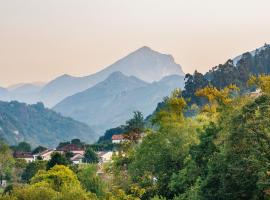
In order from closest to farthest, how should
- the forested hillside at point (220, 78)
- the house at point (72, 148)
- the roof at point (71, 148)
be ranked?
the forested hillside at point (220, 78) < the house at point (72, 148) < the roof at point (71, 148)

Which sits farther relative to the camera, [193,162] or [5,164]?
[5,164]

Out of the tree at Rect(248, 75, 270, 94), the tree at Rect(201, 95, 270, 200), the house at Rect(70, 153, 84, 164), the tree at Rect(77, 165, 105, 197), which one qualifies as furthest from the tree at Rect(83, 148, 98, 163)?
the tree at Rect(201, 95, 270, 200)

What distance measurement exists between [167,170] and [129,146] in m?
17.7

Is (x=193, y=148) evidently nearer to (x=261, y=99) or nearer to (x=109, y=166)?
(x=261, y=99)

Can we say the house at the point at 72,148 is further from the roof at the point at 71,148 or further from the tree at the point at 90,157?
the tree at the point at 90,157

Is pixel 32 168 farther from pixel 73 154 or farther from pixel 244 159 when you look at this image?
pixel 244 159

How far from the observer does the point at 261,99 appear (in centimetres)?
2417

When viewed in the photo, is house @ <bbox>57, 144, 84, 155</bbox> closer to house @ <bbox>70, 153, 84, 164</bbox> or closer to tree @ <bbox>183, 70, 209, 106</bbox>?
house @ <bbox>70, 153, 84, 164</bbox>

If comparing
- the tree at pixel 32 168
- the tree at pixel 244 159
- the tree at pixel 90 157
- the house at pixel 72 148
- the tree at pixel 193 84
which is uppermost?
the tree at pixel 193 84

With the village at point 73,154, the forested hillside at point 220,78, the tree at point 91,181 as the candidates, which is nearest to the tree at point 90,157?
the village at point 73,154

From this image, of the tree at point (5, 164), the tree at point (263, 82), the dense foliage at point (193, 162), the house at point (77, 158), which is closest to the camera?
the dense foliage at point (193, 162)

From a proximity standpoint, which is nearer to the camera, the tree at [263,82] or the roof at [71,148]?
the tree at [263,82]

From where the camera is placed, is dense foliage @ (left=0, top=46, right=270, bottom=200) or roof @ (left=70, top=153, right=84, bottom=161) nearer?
dense foliage @ (left=0, top=46, right=270, bottom=200)

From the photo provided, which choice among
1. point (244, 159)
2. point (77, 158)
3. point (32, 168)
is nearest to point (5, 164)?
point (32, 168)
